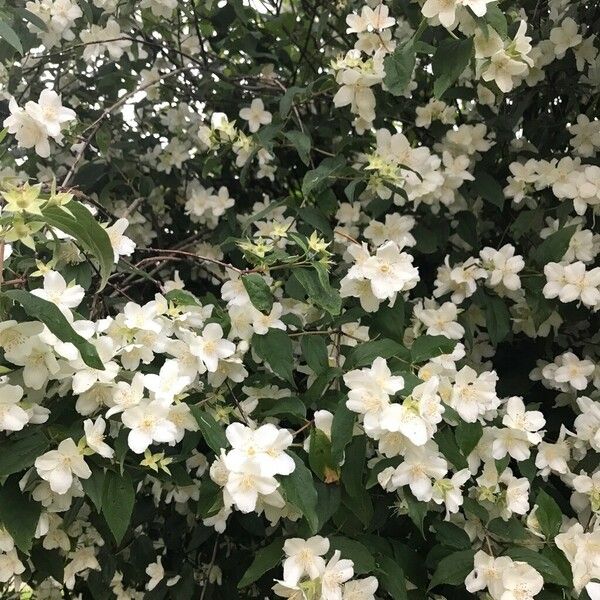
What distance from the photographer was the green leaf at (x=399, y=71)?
1.08 m

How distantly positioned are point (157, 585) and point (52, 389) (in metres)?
0.63

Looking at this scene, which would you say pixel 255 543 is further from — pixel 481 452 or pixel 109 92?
pixel 109 92

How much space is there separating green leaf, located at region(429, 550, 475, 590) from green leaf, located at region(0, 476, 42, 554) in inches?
20.5

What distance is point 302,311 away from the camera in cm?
118

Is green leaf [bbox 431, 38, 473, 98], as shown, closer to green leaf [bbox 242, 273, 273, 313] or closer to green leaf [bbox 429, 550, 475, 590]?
green leaf [bbox 242, 273, 273, 313]

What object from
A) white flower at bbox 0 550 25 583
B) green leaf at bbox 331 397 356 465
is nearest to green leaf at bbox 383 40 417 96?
green leaf at bbox 331 397 356 465

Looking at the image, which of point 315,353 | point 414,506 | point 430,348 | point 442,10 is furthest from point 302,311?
point 442,10

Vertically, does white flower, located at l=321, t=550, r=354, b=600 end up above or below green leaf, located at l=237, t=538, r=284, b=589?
above

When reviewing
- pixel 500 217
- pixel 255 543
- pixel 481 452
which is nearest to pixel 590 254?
pixel 500 217

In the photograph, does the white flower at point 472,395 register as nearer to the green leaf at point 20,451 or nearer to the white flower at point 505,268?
the white flower at point 505,268

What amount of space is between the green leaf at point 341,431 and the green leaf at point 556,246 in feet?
1.77

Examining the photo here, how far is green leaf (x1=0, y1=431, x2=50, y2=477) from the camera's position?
2.52ft

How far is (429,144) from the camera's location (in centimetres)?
154

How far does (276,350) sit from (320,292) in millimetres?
122
